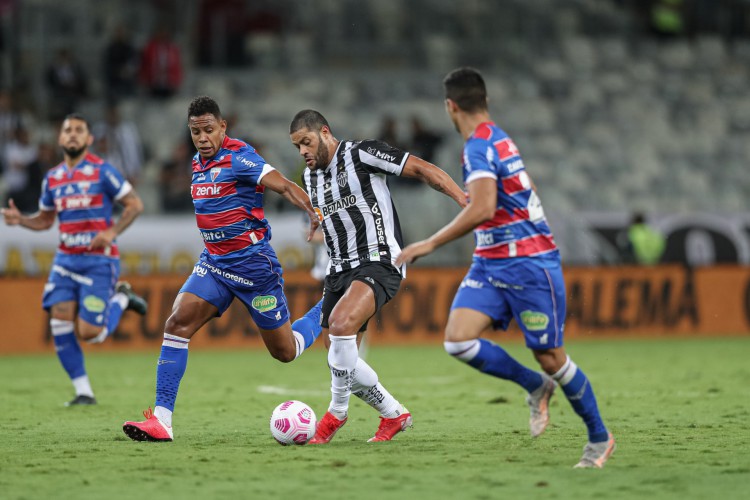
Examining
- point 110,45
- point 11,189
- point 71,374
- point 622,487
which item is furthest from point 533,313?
point 110,45

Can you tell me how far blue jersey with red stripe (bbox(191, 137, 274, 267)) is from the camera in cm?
903

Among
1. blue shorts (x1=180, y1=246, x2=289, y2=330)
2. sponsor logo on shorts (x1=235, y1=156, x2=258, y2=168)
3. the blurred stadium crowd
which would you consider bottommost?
blue shorts (x1=180, y1=246, x2=289, y2=330)

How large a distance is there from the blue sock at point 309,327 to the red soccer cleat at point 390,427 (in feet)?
3.37

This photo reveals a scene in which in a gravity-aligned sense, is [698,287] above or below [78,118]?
below

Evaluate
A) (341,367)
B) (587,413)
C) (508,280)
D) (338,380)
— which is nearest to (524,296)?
(508,280)

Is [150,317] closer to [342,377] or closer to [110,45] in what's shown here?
[110,45]

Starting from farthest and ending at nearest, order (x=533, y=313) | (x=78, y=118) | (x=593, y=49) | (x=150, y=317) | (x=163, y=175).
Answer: (x=593, y=49)
(x=163, y=175)
(x=150, y=317)
(x=78, y=118)
(x=533, y=313)

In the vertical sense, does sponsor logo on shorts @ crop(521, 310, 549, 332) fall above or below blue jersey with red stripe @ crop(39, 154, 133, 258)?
below

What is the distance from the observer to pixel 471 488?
659 cm

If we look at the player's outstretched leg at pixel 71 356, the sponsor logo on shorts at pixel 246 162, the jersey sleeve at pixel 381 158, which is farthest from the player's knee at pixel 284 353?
the player's outstretched leg at pixel 71 356

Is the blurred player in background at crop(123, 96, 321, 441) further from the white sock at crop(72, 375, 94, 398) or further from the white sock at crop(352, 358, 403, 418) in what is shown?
the white sock at crop(72, 375, 94, 398)

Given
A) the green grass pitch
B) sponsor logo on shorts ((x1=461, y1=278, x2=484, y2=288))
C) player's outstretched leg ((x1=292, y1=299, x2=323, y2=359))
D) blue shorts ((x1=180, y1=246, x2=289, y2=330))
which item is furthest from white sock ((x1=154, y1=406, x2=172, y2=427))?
sponsor logo on shorts ((x1=461, y1=278, x2=484, y2=288))

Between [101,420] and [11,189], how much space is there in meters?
10.3

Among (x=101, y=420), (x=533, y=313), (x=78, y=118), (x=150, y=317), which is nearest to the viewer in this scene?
(x=533, y=313)
